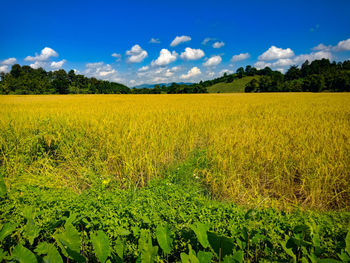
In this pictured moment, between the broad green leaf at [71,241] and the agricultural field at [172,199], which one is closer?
the broad green leaf at [71,241]

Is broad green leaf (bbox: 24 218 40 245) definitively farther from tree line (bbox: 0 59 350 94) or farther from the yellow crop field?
tree line (bbox: 0 59 350 94)

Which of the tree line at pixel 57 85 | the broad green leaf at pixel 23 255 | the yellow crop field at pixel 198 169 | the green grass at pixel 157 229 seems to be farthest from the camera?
the tree line at pixel 57 85

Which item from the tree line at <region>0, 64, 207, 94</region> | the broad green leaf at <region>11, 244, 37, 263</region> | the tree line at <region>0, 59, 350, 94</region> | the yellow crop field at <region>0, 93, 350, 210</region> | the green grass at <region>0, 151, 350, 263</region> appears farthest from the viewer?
the tree line at <region>0, 64, 207, 94</region>

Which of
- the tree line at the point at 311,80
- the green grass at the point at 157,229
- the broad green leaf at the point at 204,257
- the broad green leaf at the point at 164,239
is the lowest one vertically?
the green grass at the point at 157,229

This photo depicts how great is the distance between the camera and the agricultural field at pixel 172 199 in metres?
1.12

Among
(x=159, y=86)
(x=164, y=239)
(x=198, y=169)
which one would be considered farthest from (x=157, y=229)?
(x=159, y=86)

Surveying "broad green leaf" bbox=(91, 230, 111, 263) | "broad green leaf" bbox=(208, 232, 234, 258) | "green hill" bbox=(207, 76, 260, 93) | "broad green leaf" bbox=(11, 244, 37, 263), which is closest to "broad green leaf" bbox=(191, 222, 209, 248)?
"broad green leaf" bbox=(208, 232, 234, 258)

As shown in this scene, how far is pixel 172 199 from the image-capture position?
184 cm

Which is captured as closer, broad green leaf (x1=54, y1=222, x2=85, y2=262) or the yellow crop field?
broad green leaf (x1=54, y1=222, x2=85, y2=262)

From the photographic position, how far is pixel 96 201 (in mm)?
1723

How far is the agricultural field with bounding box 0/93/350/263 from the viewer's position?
112 cm

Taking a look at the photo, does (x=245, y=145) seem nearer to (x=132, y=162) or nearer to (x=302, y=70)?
(x=132, y=162)

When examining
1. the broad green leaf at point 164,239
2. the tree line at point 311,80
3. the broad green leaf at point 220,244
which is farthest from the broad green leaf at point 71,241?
the tree line at point 311,80

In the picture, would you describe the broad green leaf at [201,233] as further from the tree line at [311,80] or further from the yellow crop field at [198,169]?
the tree line at [311,80]
